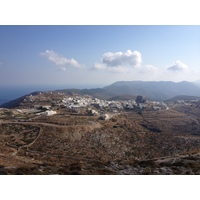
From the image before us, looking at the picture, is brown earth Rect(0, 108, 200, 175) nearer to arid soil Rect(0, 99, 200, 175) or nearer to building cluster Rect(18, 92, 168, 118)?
arid soil Rect(0, 99, 200, 175)

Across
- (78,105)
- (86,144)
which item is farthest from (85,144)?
(78,105)

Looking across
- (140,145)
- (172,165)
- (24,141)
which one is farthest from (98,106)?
(172,165)

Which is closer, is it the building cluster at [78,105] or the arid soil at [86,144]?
the arid soil at [86,144]

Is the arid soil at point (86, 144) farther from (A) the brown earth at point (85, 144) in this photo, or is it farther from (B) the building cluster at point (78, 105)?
(B) the building cluster at point (78, 105)

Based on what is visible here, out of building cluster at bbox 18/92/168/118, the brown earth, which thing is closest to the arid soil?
the brown earth

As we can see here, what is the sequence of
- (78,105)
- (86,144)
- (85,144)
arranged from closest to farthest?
(85,144)
(86,144)
(78,105)

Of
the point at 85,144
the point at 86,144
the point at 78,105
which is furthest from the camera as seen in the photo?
the point at 78,105

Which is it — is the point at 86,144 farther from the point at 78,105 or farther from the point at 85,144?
the point at 78,105

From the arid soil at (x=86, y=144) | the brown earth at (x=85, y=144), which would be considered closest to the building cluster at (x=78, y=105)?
the arid soil at (x=86, y=144)

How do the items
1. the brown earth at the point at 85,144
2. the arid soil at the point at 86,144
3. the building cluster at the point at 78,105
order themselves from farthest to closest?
the building cluster at the point at 78,105 → the brown earth at the point at 85,144 → the arid soil at the point at 86,144

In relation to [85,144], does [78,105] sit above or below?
above

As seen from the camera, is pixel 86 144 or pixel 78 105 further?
pixel 78 105

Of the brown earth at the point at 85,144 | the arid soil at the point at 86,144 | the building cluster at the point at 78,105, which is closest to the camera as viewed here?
the arid soil at the point at 86,144
